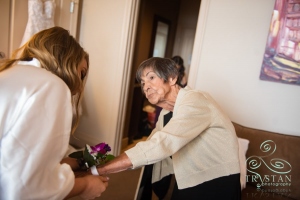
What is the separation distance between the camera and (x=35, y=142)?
578mm

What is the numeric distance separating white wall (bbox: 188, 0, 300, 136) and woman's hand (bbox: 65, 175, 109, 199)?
1.51 m

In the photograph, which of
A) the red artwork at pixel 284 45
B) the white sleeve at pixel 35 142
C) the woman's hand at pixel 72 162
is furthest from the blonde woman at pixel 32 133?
the red artwork at pixel 284 45

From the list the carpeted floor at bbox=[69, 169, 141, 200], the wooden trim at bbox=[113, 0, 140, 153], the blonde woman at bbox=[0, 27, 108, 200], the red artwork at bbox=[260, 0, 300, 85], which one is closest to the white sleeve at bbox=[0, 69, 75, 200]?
the blonde woman at bbox=[0, 27, 108, 200]

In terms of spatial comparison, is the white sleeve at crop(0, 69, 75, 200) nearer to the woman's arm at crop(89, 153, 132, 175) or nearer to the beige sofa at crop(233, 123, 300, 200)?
the woman's arm at crop(89, 153, 132, 175)

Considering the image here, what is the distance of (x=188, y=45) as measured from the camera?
473 cm

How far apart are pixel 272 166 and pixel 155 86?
1.14 meters

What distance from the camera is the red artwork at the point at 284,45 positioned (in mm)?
1714

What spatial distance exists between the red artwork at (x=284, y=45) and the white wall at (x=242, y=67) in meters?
0.06

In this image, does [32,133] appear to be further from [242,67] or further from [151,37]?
[151,37]

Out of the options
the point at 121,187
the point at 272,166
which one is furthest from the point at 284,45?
the point at 121,187

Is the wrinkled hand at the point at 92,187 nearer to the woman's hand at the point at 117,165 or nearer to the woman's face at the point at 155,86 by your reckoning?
the woman's hand at the point at 117,165

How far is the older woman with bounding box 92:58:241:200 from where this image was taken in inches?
34.6

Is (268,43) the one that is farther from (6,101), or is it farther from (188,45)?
(188,45)

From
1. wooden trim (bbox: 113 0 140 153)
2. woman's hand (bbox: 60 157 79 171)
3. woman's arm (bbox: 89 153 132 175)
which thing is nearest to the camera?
woman's arm (bbox: 89 153 132 175)
